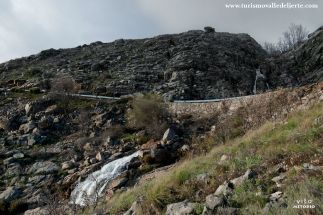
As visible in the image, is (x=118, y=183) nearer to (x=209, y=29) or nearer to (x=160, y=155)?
(x=160, y=155)

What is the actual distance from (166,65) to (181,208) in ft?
117

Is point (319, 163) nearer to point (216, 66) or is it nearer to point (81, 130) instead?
point (81, 130)

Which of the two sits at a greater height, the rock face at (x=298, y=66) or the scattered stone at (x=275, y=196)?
the rock face at (x=298, y=66)

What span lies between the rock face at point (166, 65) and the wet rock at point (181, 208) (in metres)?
25.1

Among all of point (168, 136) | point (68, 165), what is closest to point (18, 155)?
point (68, 165)

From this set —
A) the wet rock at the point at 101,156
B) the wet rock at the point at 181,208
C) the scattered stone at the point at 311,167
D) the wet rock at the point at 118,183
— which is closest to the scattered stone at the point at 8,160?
the wet rock at the point at 101,156

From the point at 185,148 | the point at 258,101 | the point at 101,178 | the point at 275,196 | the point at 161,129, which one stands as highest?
the point at 258,101

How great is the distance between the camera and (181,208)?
905cm

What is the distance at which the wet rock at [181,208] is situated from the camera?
28.8ft

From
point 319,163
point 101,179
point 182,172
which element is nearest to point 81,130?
point 101,179

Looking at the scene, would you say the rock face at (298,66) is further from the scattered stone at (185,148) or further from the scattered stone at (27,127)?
the scattered stone at (185,148)

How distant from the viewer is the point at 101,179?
21234 mm

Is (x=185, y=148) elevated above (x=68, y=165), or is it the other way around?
(x=185, y=148)

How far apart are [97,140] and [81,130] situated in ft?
10.3
